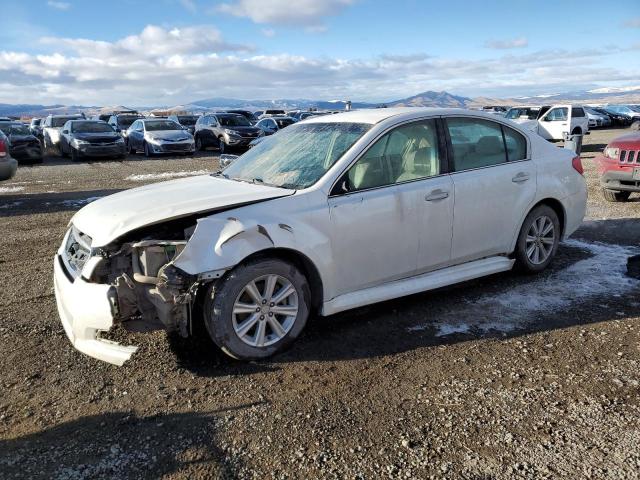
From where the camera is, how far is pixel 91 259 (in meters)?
3.55

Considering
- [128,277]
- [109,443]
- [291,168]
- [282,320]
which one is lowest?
[109,443]

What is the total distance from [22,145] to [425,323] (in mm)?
18904

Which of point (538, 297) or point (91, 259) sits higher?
point (91, 259)

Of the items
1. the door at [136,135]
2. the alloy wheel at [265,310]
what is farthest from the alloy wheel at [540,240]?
the door at [136,135]

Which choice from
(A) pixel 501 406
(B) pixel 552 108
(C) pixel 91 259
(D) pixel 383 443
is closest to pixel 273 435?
(D) pixel 383 443

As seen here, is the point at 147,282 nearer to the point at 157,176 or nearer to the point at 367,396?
the point at 367,396

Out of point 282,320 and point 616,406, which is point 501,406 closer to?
point 616,406

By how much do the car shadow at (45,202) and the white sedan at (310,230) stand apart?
20.4 feet

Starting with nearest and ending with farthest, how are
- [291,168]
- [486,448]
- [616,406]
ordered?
1. [486,448]
2. [616,406]
3. [291,168]

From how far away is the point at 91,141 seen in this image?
19281 mm

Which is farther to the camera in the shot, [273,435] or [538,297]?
[538,297]

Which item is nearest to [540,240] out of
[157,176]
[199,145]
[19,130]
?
[157,176]

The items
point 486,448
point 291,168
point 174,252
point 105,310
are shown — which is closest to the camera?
point 486,448

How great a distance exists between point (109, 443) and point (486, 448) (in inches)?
76.6
